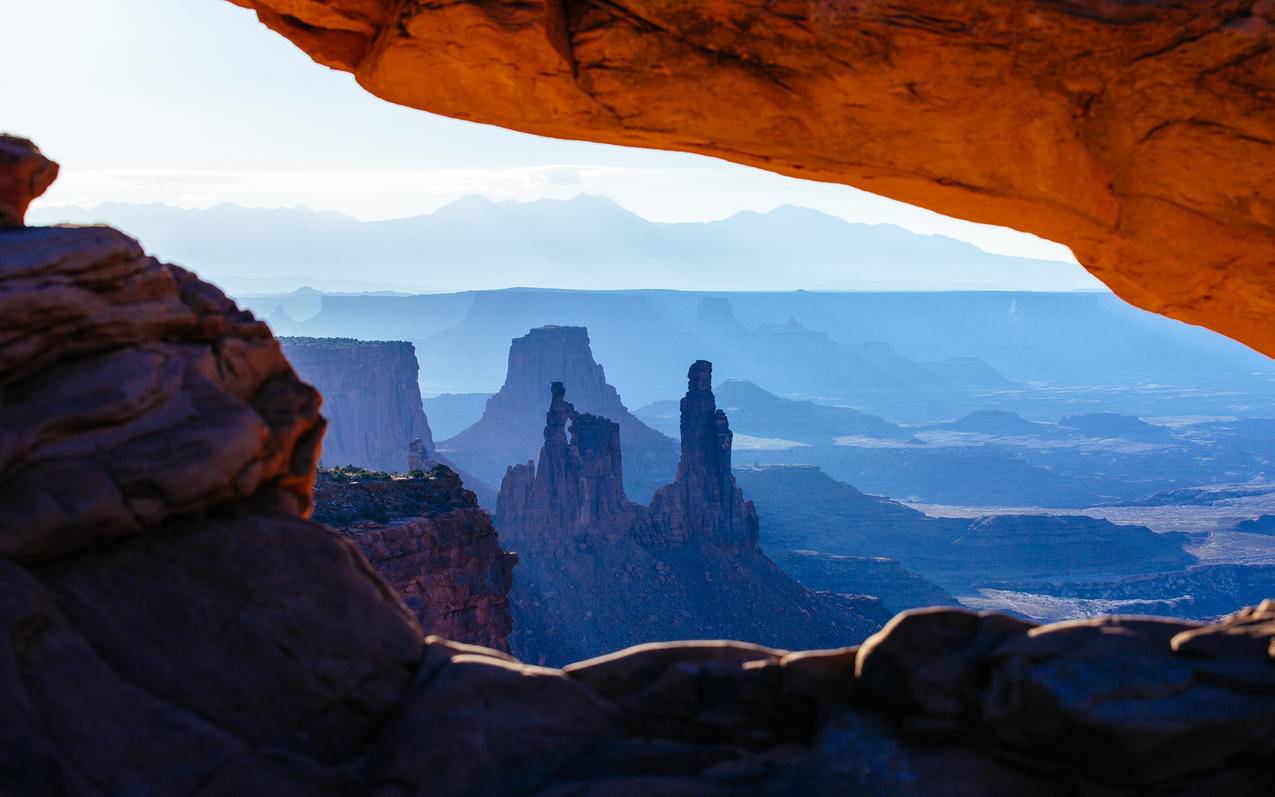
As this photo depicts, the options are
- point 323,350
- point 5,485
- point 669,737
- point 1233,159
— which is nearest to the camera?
point 5,485

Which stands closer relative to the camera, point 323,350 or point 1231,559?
point 1231,559

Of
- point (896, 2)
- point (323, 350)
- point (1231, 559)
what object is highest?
point (896, 2)

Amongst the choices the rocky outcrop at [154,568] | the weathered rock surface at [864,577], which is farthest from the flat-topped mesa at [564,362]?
the rocky outcrop at [154,568]

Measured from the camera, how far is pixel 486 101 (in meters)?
12.3

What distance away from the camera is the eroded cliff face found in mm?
10602

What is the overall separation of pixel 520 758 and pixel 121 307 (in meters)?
4.32

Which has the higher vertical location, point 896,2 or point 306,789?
point 896,2

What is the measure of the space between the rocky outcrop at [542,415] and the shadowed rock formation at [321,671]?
131012 millimetres

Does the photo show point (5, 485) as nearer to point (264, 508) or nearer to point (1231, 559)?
point (264, 508)

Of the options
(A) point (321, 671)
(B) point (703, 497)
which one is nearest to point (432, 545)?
(A) point (321, 671)

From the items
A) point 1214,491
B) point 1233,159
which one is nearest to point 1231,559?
point 1214,491

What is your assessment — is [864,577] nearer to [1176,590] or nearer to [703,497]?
[703,497]

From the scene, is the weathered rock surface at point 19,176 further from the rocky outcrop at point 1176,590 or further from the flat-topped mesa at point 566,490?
the rocky outcrop at point 1176,590

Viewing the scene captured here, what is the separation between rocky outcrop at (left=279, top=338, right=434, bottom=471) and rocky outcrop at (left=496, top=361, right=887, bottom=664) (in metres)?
41.6
